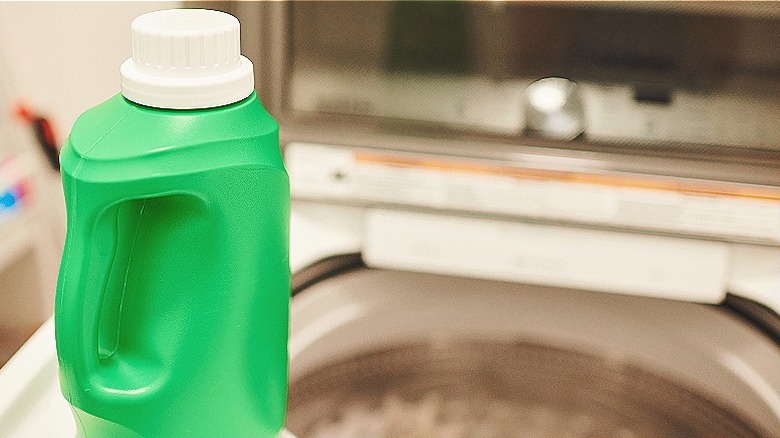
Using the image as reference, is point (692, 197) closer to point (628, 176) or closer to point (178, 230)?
point (628, 176)

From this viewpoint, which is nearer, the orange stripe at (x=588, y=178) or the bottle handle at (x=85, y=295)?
the bottle handle at (x=85, y=295)

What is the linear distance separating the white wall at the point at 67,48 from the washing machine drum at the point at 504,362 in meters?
0.31

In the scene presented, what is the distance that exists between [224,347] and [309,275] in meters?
0.26

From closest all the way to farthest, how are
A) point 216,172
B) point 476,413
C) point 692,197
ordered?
point 216,172 < point 692,197 < point 476,413

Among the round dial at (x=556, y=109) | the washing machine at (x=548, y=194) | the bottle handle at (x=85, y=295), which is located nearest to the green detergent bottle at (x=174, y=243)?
the bottle handle at (x=85, y=295)

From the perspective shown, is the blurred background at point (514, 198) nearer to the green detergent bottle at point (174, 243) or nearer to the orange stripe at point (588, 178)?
the orange stripe at point (588, 178)

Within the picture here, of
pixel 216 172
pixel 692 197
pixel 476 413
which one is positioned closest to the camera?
pixel 216 172

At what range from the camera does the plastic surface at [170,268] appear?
46 centimetres

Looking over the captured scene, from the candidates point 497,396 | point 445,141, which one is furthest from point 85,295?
point 497,396

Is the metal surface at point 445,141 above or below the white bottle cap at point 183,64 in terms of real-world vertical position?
below

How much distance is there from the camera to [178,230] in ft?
1.58

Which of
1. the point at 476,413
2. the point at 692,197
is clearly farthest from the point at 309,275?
the point at 692,197

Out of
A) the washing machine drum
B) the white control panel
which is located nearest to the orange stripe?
the white control panel

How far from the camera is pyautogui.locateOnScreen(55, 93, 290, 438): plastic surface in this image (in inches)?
17.9
